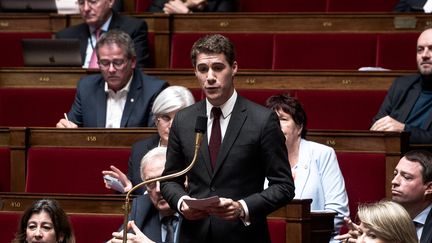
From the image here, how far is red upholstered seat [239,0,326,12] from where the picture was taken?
2934mm

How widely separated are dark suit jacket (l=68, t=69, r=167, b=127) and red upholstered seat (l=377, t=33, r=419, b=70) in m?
0.54

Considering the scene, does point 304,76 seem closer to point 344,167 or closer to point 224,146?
point 344,167

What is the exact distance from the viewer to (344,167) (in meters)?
2.14

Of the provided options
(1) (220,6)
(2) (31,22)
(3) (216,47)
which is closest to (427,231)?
(3) (216,47)

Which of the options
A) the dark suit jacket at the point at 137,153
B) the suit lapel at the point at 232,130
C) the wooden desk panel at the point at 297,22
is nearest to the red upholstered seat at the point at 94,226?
the dark suit jacket at the point at 137,153

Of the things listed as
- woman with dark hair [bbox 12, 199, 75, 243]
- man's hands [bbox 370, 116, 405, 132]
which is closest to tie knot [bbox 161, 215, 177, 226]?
woman with dark hair [bbox 12, 199, 75, 243]

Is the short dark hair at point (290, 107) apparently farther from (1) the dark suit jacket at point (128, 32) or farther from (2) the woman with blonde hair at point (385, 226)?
(1) the dark suit jacket at point (128, 32)

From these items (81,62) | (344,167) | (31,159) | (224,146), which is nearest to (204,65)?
(224,146)

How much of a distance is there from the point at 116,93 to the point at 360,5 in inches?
30.8

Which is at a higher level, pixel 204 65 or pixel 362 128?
pixel 204 65

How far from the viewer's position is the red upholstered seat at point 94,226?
77.3 inches

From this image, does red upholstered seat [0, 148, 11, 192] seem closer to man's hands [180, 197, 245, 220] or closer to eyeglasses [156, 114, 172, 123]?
eyeglasses [156, 114, 172, 123]

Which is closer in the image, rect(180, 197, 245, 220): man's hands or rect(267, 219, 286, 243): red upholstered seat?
rect(180, 197, 245, 220): man's hands

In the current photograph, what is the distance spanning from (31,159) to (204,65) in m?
0.86
